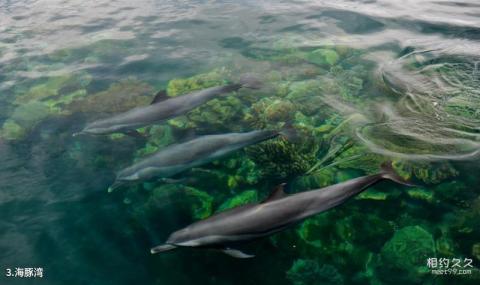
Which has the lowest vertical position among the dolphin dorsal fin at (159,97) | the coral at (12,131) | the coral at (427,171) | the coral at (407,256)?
the coral at (407,256)

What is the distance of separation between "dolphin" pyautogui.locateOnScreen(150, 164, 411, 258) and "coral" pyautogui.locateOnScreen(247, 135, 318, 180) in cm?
157

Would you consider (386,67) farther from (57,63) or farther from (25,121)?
(57,63)

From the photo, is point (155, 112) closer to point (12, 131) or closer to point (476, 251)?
point (12, 131)

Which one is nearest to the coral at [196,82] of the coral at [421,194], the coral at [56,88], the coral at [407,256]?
the coral at [56,88]

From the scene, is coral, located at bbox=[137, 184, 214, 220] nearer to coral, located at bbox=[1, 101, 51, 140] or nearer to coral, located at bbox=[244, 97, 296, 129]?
coral, located at bbox=[244, 97, 296, 129]

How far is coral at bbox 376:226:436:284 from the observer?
3955 mm

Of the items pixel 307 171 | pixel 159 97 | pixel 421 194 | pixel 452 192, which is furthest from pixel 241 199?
pixel 452 192

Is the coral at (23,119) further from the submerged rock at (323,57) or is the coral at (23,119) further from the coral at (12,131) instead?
the submerged rock at (323,57)

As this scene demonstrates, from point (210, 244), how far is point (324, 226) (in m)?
1.67

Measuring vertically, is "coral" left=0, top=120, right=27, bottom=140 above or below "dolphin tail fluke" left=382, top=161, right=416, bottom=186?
below

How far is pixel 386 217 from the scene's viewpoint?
14.7 feet

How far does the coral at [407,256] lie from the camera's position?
396cm

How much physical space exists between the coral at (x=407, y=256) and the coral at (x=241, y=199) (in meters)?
1.88

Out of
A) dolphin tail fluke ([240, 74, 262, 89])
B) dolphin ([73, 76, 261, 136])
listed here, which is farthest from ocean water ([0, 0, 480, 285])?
dolphin ([73, 76, 261, 136])
